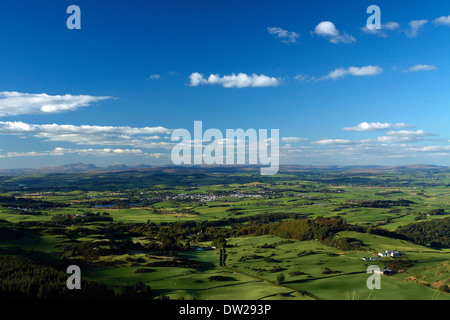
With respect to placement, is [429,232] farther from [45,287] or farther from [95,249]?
[45,287]

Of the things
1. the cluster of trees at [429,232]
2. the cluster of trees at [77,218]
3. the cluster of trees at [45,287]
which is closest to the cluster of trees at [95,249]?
the cluster of trees at [45,287]

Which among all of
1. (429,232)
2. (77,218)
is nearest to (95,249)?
(77,218)

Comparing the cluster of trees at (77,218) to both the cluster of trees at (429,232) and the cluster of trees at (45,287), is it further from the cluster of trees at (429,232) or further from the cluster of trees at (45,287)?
the cluster of trees at (429,232)

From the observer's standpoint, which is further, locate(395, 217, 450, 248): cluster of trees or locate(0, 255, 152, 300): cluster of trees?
locate(395, 217, 450, 248): cluster of trees

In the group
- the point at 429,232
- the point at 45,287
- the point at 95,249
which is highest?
the point at 45,287

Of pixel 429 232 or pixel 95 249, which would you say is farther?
pixel 429 232

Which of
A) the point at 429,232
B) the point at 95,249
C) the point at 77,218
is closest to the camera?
the point at 95,249

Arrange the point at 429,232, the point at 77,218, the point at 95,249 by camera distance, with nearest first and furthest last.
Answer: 1. the point at 95,249
2. the point at 429,232
3. the point at 77,218

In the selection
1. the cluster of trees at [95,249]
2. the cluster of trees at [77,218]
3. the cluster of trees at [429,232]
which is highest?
the cluster of trees at [95,249]

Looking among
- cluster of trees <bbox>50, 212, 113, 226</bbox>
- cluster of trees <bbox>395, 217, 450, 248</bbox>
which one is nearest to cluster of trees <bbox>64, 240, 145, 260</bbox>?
cluster of trees <bbox>50, 212, 113, 226</bbox>

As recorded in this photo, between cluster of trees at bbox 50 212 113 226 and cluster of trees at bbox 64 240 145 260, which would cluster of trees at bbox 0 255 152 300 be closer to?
cluster of trees at bbox 64 240 145 260
